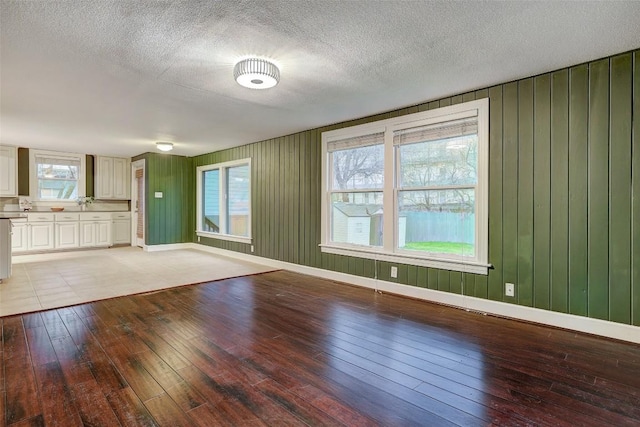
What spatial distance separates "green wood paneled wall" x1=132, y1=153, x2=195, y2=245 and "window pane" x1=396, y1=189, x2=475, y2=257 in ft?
19.4

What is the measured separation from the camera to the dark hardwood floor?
173 cm

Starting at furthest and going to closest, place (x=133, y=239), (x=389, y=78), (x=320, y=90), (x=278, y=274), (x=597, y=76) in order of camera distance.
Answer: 1. (x=133, y=239)
2. (x=278, y=274)
3. (x=320, y=90)
4. (x=389, y=78)
5. (x=597, y=76)

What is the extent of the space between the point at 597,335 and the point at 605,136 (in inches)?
66.2

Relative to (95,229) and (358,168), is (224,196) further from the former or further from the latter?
(358,168)

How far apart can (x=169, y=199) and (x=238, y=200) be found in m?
2.20

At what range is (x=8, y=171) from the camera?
269 inches

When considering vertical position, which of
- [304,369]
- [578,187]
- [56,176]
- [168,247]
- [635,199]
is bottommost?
[304,369]

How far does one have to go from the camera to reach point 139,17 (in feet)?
7.00

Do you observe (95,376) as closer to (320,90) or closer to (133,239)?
(320,90)

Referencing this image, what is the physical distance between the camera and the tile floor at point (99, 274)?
3811 millimetres

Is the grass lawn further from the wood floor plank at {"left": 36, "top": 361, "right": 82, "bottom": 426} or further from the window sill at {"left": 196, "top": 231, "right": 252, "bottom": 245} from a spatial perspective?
the window sill at {"left": 196, "top": 231, "right": 252, "bottom": 245}

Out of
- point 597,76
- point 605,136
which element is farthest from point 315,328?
point 597,76

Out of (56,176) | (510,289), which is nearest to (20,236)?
(56,176)

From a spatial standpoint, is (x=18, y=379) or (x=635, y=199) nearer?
(x=18, y=379)
